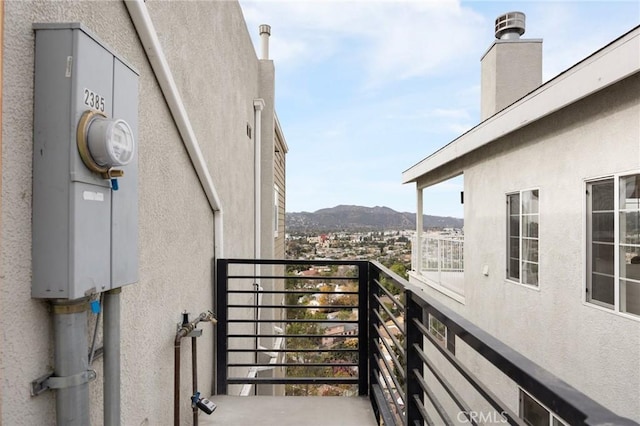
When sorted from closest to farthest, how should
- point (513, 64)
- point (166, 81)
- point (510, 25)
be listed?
point (166, 81), point (513, 64), point (510, 25)

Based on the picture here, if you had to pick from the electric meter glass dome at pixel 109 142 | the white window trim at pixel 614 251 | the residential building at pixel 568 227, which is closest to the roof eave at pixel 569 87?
the residential building at pixel 568 227

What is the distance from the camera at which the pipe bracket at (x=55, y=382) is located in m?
1.02

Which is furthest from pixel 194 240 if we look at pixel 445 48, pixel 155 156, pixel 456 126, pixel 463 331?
pixel 456 126

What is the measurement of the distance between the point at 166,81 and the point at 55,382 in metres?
1.39

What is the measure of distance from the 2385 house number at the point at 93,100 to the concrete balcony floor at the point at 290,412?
82.5 inches

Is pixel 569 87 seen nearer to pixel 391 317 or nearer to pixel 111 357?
pixel 391 317

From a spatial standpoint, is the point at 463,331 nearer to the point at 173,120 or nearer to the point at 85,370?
the point at 85,370

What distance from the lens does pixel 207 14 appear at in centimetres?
307

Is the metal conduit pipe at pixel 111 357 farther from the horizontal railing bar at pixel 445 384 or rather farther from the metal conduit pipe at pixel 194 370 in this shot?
the horizontal railing bar at pixel 445 384

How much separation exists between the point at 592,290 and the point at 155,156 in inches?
139

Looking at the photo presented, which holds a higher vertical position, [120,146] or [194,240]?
[120,146]

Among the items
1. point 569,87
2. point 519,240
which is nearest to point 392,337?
point 569,87

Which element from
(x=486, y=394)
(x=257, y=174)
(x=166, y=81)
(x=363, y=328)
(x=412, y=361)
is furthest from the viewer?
(x=257, y=174)

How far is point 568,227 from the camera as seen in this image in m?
3.59
